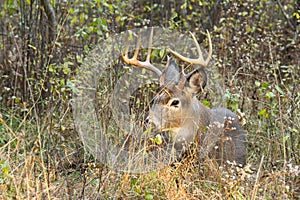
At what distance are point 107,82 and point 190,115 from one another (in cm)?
94

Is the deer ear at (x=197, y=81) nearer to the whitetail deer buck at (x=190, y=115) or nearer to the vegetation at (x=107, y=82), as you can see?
the whitetail deer buck at (x=190, y=115)

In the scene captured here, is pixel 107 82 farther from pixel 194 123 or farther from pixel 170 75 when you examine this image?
pixel 194 123

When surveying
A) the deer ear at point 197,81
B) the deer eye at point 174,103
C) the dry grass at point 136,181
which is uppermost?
the deer ear at point 197,81

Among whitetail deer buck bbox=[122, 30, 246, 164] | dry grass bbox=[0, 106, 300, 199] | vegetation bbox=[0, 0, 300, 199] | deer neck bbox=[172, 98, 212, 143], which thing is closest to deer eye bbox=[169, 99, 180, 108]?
whitetail deer buck bbox=[122, 30, 246, 164]

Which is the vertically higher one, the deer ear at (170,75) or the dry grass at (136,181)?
the deer ear at (170,75)

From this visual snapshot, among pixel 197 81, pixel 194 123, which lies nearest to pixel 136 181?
pixel 194 123

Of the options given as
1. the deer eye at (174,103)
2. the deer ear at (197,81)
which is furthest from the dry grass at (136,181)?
the deer ear at (197,81)

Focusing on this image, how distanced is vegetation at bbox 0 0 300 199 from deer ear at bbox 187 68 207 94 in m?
0.23

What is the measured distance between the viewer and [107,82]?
18.0ft

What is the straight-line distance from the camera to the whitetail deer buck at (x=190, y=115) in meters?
4.78

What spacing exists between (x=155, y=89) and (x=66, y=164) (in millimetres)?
1542

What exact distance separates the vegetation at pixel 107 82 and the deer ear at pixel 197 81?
230 millimetres

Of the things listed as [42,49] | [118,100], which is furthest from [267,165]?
[42,49]

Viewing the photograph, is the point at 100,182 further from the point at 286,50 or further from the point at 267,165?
the point at 286,50
